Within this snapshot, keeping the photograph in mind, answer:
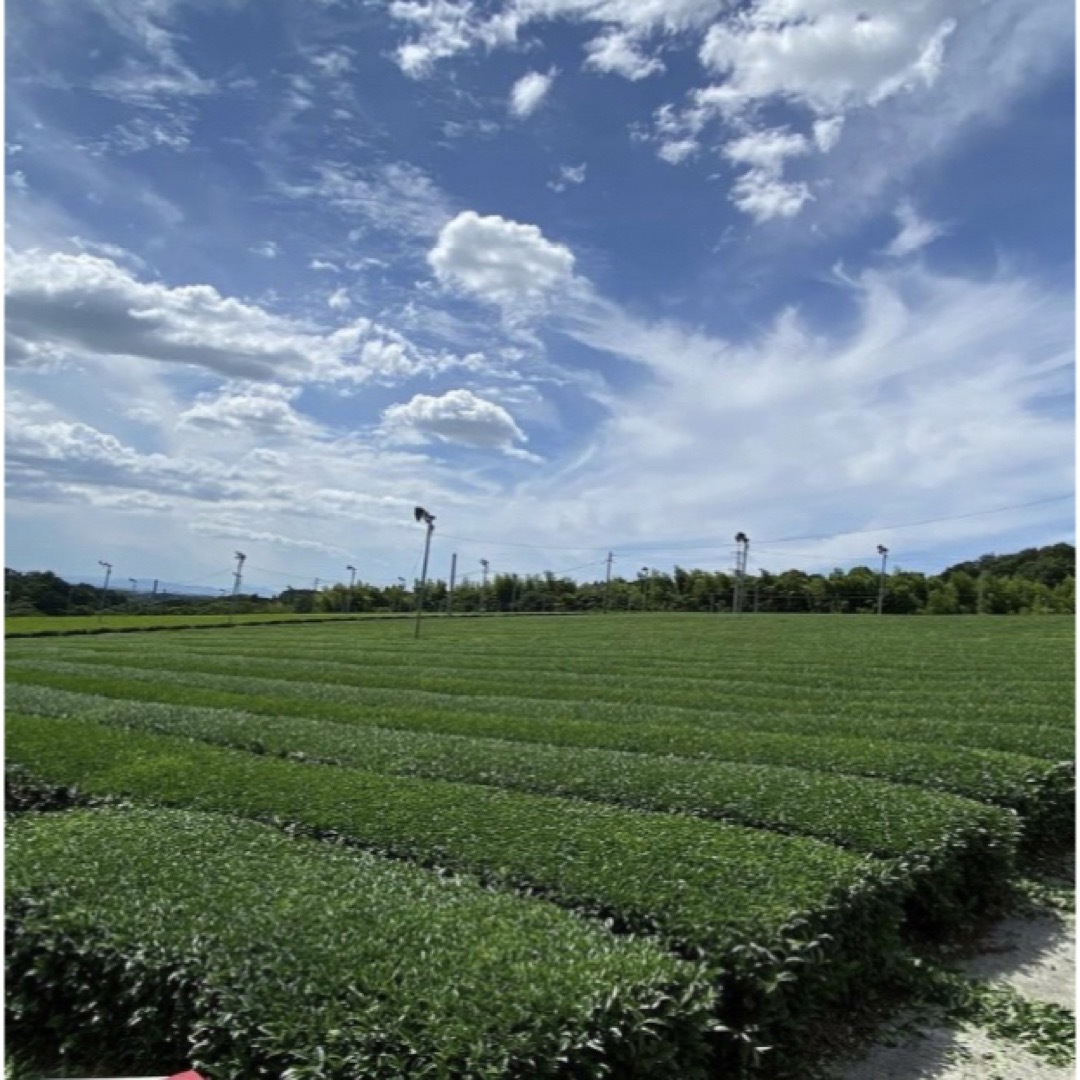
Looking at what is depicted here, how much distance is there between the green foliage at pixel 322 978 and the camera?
2.70 m

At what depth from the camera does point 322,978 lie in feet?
9.83

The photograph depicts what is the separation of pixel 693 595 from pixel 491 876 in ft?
155

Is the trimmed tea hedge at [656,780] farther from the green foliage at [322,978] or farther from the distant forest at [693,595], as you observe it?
the distant forest at [693,595]

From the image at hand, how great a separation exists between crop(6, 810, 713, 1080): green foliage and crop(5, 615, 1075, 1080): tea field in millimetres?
11

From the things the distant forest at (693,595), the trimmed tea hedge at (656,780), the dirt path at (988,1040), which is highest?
the distant forest at (693,595)

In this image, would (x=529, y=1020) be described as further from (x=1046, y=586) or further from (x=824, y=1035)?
(x=1046, y=586)

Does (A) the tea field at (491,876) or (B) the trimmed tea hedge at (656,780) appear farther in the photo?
(B) the trimmed tea hedge at (656,780)

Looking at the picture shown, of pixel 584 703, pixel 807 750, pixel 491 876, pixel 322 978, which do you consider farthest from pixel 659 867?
pixel 584 703

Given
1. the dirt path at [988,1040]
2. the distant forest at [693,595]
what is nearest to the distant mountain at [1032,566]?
the distant forest at [693,595]

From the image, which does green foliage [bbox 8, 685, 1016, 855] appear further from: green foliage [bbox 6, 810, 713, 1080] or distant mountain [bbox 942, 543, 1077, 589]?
distant mountain [bbox 942, 543, 1077, 589]

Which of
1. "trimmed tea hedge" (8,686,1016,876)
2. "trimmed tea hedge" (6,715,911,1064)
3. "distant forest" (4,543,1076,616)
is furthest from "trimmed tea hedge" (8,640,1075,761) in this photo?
"distant forest" (4,543,1076,616)

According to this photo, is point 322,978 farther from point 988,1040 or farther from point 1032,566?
point 1032,566

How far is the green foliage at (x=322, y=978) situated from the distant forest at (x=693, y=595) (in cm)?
3032

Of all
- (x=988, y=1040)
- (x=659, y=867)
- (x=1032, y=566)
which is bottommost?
(x=988, y=1040)
